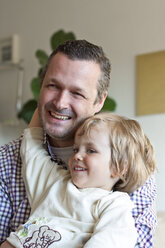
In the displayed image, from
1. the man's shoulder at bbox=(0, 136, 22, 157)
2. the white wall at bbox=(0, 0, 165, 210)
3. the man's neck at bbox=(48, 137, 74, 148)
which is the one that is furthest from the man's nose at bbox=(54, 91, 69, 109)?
the white wall at bbox=(0, 0, 165, 210)

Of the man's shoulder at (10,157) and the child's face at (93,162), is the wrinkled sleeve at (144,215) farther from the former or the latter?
the man's shoulder at (10,157)

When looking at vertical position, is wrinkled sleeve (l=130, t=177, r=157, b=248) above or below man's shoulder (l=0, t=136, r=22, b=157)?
below

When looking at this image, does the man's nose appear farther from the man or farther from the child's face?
the child's face

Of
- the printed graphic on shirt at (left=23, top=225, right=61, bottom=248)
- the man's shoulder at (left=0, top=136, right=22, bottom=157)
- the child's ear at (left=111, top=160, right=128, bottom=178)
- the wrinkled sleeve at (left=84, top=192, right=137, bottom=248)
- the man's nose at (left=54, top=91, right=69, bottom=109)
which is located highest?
the man's nose at (left=54, top=91, right=69, bottom=109)

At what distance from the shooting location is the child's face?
3.76 feet

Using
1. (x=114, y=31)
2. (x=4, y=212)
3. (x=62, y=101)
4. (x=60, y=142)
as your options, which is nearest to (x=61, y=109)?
(x=62, y=101)

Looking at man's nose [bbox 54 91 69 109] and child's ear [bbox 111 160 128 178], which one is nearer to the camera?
child's ear [bbox 111 160 128 178]

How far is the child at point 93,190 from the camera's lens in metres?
1.05

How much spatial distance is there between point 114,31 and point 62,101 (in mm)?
2326

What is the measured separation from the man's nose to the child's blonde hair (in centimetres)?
18

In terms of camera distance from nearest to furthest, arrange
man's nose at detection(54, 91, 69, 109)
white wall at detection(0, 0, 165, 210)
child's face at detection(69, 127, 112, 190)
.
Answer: child's face at detection(69, 127, 112, 190), man's nose at detection(54, 91, 69, 109), white wall at detection(0, 0, 165, 210)

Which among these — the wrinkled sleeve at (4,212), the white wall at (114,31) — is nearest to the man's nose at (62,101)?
the wrinkled sleeve at (4,212)

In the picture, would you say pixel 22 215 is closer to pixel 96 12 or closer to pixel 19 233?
pixel 19 233

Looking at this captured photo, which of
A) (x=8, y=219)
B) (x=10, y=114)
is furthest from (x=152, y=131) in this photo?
(x=8, y=219)
